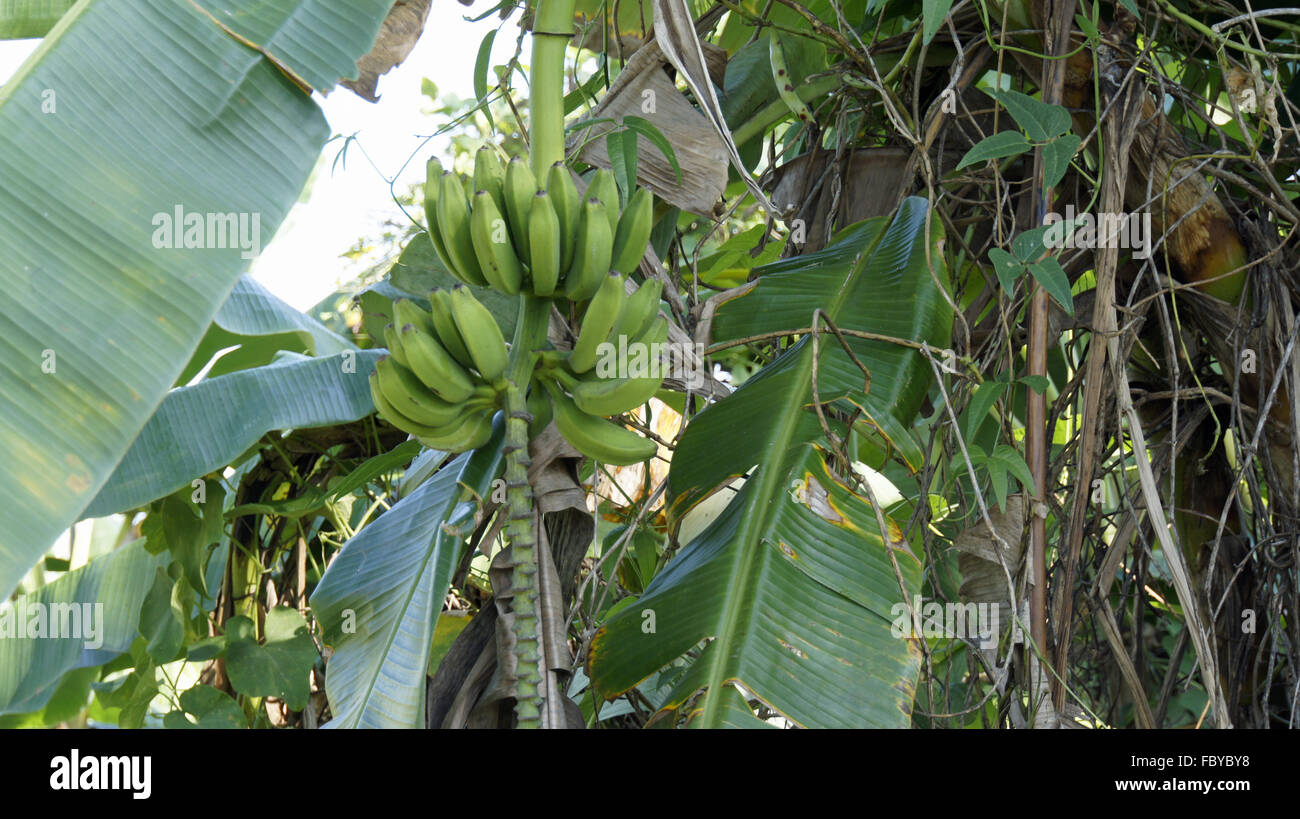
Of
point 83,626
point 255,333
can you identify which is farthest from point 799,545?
point 83,626

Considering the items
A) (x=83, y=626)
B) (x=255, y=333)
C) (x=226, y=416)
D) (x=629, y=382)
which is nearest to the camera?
(x=629, y=382)

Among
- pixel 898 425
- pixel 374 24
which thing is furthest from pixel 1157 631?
pixel 374 24

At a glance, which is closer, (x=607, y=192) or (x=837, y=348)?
(x=607, y=192)

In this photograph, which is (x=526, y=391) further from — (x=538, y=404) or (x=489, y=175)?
(x=489, y=175)

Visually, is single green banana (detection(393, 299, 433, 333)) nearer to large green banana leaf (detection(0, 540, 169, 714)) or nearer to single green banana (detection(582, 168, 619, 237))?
single green banana (detection(582, 168, 619, 237))

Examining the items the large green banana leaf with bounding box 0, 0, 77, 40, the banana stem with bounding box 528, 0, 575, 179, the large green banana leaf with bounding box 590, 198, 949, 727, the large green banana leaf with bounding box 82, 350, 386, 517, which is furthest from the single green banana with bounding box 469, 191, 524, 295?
the large green banana leaf with bounding box 0, 0, 77, 40

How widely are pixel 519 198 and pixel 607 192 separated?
0.11 metres

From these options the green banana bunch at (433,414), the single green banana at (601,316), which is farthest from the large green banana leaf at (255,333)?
the single green banana at (601,316)

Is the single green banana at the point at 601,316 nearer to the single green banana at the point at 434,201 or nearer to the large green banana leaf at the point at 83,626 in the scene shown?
the single green banana at the point at 434,201

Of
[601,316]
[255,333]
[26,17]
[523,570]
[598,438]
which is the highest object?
[26,17]

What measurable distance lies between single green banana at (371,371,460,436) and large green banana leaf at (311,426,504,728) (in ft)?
0.30

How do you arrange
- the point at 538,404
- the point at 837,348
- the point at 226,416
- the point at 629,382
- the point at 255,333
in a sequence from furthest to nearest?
1. the point at 255,333
2. the point at 226,416
3. the point at 837,348
4. the point at 538,404
5. the point at 629,382

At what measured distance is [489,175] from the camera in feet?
3.40

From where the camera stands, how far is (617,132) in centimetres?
112
